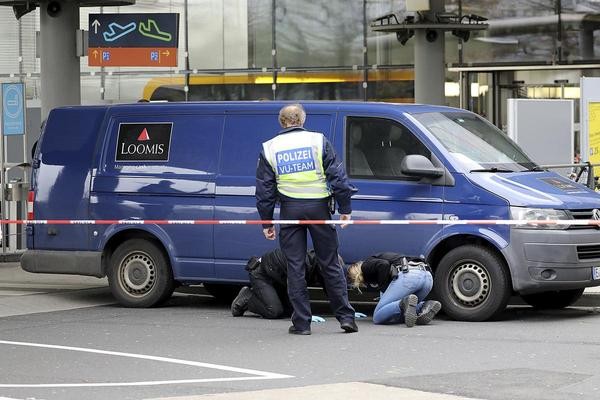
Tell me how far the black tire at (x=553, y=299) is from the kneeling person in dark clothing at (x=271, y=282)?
207 centimetres

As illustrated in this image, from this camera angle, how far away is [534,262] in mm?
11438

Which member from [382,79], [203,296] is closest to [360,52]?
[382,79]

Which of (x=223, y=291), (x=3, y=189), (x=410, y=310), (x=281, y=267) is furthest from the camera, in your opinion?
(x=3, y=189)

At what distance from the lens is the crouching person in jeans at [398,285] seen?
11297 mm

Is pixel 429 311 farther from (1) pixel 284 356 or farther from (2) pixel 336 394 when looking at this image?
(2) pixel 336 394

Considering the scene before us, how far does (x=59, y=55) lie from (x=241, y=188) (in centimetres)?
640

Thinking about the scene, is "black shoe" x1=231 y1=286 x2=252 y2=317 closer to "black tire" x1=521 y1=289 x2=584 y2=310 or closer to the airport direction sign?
"black tire" x1=521 y1=289 x2=584 y2=310

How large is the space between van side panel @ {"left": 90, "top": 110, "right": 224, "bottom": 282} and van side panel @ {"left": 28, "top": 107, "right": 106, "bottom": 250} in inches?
6.6

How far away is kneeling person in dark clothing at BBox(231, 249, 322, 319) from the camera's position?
11930 mm

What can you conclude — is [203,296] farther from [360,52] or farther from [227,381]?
[360,52]

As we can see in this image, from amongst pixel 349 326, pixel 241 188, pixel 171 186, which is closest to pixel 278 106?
pixel 241 188

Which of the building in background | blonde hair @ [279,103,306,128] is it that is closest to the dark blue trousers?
blonde hair @ [279,103,306,128]

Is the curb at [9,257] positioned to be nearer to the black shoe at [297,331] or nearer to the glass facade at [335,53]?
the glass facade at [335,53]

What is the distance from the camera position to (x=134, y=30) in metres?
17.9
